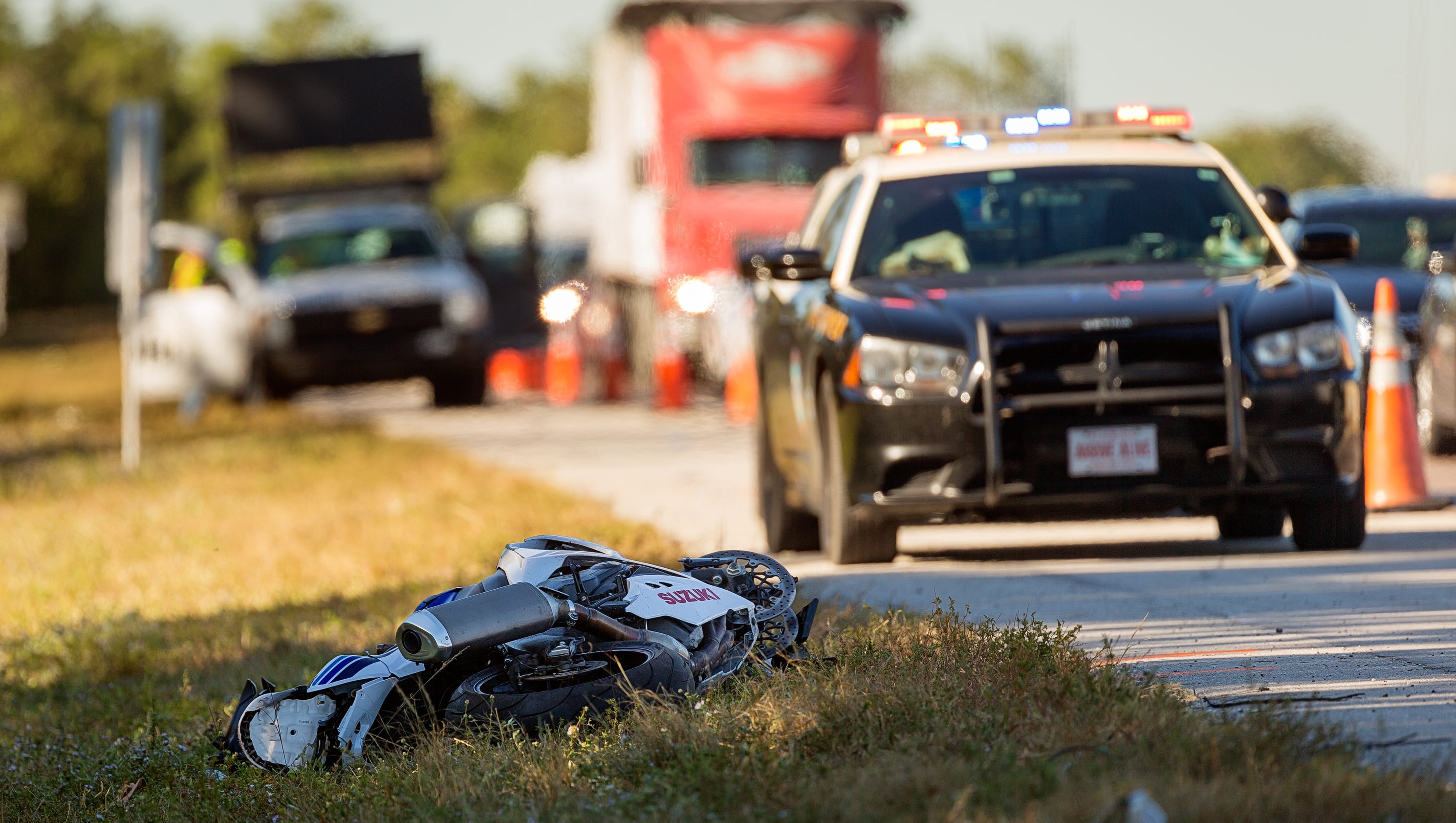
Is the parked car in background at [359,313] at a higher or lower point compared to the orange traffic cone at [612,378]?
higher

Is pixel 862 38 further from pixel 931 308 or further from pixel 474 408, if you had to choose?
pixel 931 308

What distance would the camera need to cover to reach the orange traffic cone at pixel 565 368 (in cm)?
2381

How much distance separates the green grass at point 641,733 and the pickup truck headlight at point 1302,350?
190 cm

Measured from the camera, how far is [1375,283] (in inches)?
570

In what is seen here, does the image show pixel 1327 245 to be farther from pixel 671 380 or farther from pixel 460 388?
pixel 460 388

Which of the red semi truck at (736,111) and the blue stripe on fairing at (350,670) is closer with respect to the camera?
the blue stripe on fairing at (350,670)

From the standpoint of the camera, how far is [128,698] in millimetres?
7941

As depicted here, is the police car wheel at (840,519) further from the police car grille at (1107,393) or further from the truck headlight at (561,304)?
the truck headlight at (561,304)

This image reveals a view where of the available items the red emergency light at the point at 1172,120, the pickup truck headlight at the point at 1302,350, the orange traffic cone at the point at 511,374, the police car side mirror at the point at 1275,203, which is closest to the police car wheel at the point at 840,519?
the pickup truck headlight at the point at 1302,350

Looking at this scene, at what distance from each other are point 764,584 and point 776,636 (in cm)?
32

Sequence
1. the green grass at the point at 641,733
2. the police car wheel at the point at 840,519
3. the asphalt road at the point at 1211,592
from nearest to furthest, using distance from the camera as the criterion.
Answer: the green grass at the point at 641,733
the asphalt road at the point at 1211,592
the police car wheel at the point at 840,519

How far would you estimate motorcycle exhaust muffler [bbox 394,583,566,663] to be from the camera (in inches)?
207

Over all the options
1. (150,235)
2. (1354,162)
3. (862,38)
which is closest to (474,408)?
(862,38)

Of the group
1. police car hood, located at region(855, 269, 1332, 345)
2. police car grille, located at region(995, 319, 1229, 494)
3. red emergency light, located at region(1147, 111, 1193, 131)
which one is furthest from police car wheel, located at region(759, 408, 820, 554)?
red emergency light, located at region(1147, 111, 1193, 131)
